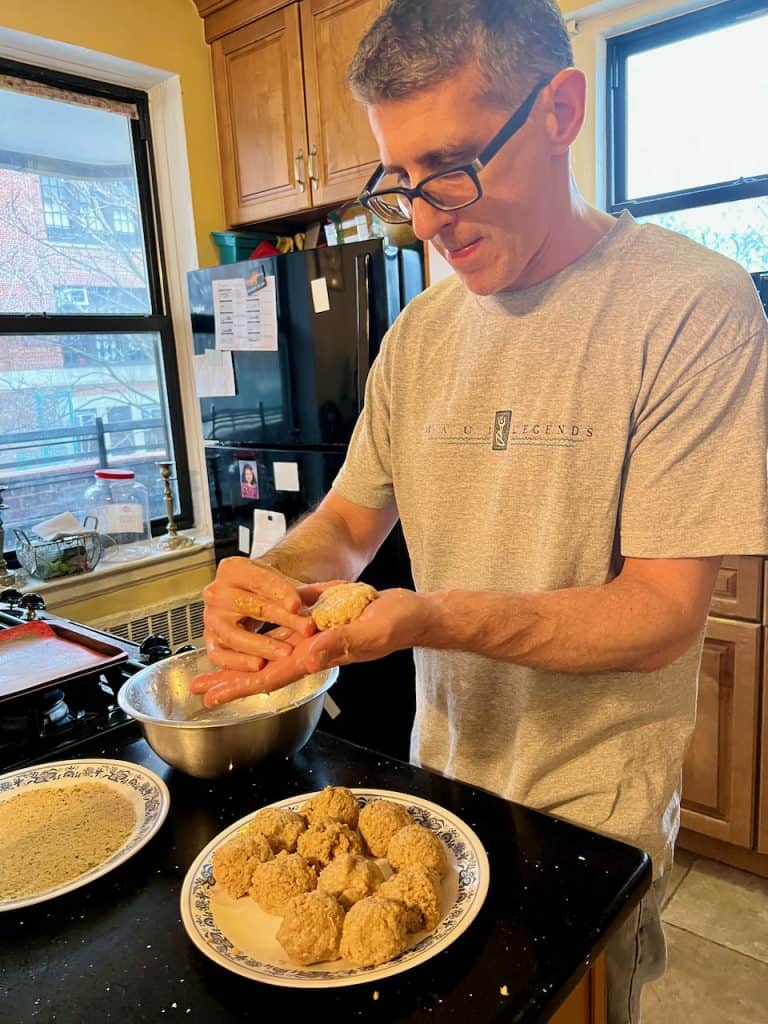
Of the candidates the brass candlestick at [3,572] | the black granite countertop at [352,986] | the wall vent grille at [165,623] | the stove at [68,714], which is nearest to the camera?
the black granite countertop at [352,986]

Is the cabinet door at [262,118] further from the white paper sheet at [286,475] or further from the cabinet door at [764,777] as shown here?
the cabinet door at [764,777]

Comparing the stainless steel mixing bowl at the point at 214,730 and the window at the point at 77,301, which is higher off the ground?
the window at the point at 77,301

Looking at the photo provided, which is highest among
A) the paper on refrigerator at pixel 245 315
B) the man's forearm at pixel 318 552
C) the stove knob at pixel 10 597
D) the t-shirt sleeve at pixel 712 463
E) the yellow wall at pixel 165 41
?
the yellow wall at pixel 165 41

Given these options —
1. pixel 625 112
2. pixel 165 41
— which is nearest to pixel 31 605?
pixel 625 112

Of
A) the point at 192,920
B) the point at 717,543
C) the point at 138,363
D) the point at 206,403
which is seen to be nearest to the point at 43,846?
the point at 192,920

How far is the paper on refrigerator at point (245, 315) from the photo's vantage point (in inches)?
99.0

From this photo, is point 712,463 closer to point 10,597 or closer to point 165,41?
point 10,597

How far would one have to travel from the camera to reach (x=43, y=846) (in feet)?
2.87

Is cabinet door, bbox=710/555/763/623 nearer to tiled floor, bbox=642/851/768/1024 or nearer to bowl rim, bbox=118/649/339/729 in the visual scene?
tiled floor, bbox=642/851/768/1024

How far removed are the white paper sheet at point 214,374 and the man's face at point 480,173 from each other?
5.91 feet

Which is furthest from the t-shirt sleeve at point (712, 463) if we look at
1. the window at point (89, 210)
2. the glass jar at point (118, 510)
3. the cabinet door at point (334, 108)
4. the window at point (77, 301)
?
the window at point (89, 210)

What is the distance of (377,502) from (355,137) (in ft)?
5.70

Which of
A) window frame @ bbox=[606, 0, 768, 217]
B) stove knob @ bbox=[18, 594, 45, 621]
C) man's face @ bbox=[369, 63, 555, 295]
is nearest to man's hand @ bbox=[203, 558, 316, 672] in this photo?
man's face @ bbox=[369, 63, 555, 295]

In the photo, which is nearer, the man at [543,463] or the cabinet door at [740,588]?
the man at [543,463]
